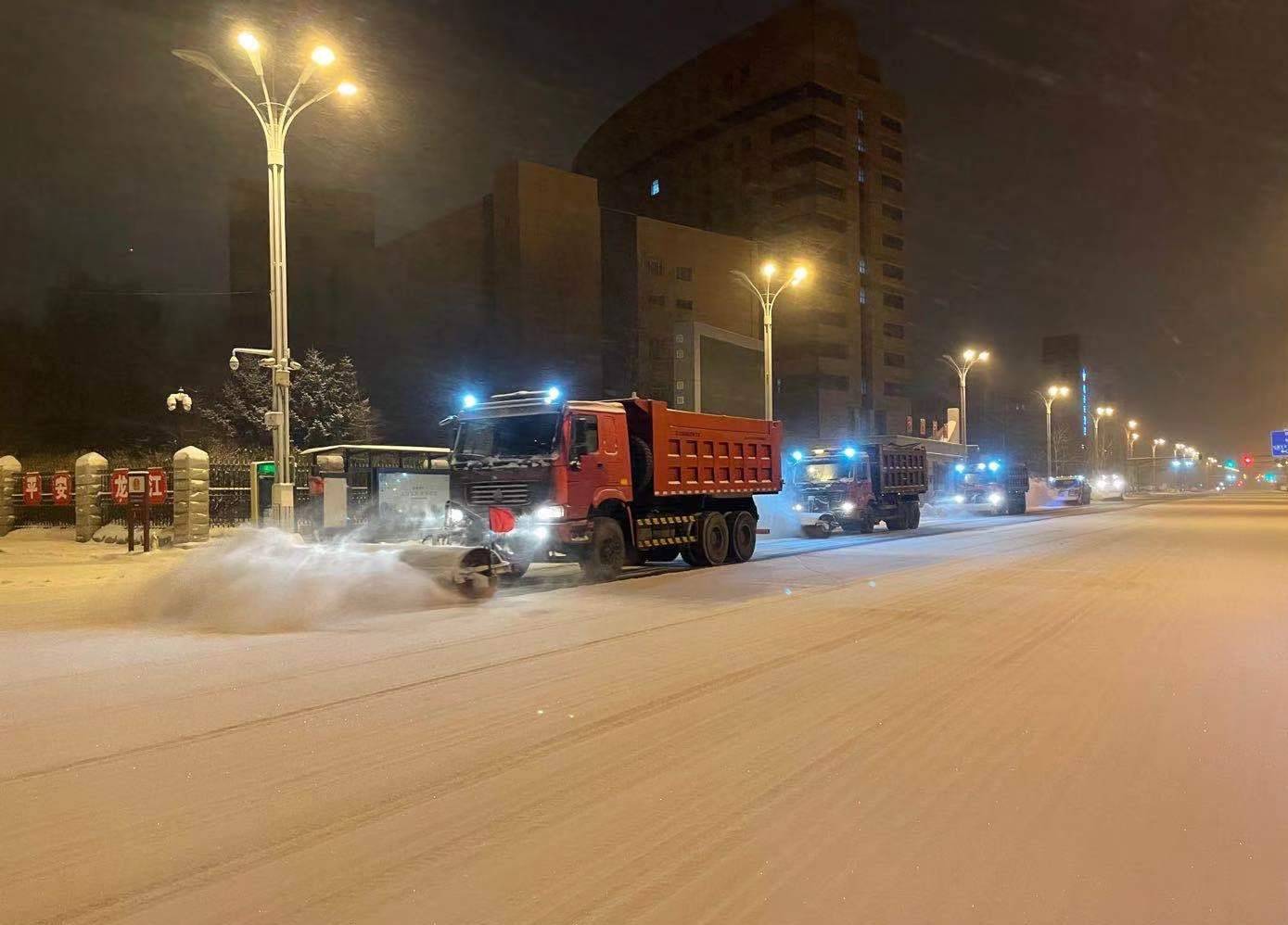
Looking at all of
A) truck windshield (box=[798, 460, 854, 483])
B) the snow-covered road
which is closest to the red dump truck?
the snow-covered road

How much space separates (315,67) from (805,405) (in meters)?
76.3

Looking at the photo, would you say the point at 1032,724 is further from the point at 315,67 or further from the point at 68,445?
the point at 68,445

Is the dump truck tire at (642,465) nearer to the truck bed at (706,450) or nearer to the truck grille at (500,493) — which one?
the truck bed at (706,450)

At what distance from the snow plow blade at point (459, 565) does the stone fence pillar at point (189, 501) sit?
11.7m

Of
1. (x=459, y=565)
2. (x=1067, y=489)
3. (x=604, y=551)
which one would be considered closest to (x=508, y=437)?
(x=604, y=551)

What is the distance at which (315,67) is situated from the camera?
15.5 m

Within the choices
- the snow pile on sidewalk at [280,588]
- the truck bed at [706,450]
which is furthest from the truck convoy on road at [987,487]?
the snow pile on sidewalk at [280,588]

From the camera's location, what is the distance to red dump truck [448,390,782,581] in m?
14.0

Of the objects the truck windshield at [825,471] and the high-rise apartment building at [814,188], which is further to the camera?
the high-rise apartment building at [814,188]

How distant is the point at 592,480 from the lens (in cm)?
1459

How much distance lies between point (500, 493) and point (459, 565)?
1887mm

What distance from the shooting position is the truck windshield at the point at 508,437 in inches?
559

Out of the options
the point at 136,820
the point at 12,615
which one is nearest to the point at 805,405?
the point at 12,615

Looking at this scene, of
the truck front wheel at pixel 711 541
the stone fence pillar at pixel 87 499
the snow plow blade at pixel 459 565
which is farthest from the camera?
the stone fence pillar at pixel 87 499
